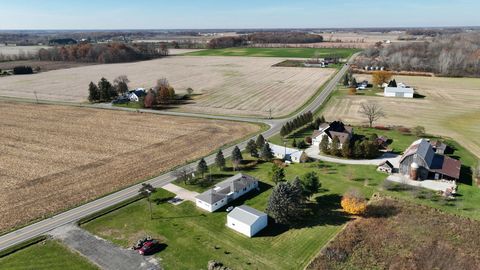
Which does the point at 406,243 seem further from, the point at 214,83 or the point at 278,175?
the point at 214,83

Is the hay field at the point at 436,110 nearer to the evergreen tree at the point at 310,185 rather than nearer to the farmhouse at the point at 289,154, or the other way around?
the farmhouse at the point at 289,154

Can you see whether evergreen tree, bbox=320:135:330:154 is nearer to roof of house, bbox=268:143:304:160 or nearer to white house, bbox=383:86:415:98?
roof of house, bbox=268:143:304:160

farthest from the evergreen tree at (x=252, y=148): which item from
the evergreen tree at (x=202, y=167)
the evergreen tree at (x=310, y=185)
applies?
the evergreen tree at (x=310, y=185)

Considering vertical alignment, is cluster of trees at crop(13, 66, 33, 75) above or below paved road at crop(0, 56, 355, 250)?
above

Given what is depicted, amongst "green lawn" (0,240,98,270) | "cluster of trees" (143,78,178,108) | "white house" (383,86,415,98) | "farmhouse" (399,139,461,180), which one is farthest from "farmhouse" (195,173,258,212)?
"white house" (383,86,415,98)

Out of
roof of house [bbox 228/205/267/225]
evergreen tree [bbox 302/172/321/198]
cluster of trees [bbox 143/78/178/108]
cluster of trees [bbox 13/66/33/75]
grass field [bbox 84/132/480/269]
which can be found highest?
cluster of trees [bbox 13/66/33/75]

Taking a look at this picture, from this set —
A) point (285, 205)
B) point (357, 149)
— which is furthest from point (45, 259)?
point (357, 149)
